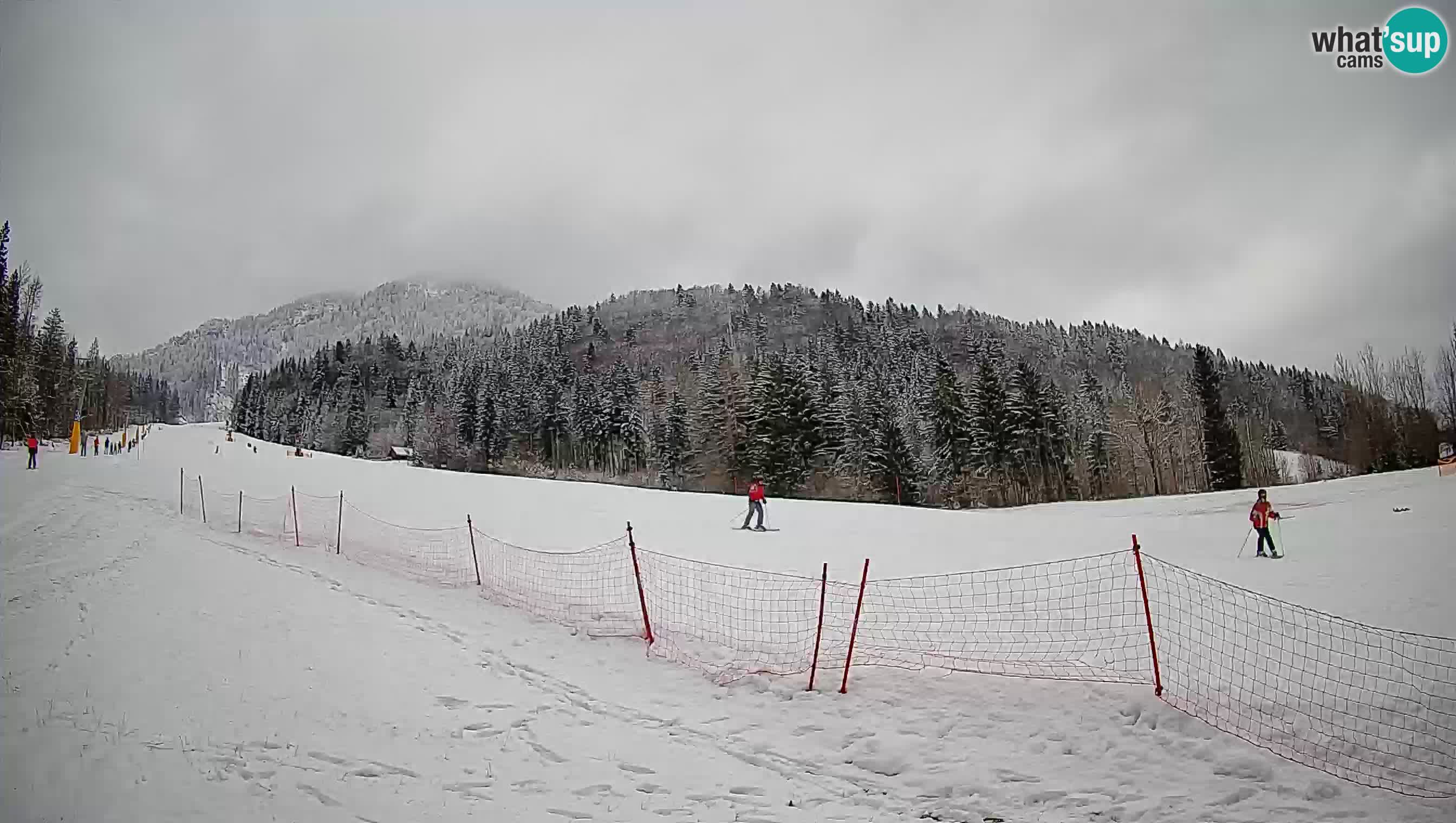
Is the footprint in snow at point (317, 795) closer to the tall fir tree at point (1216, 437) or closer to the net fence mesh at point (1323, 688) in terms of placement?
the net fence mesh at point (1323, 688)

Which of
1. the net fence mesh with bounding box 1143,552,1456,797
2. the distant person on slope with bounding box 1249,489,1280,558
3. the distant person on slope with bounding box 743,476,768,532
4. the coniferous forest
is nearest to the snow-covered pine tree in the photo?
the distant person on slope with bounding box 743,476,768,532

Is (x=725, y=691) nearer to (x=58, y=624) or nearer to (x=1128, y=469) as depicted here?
(x=58, y=624)

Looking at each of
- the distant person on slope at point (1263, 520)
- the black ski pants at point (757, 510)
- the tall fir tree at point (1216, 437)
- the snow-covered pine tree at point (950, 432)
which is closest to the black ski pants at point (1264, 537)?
the distant person on slope at point (1263, 520)

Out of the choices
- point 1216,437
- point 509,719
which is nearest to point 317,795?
point 509,719

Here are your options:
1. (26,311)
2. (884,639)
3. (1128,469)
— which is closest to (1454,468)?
(884,639)

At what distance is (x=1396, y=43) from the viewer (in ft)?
24.5

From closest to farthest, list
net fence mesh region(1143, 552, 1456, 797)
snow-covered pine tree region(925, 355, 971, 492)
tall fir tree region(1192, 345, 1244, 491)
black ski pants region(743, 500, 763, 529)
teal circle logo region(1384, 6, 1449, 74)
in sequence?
1. net fence mesh region(1143, 552, 1456, 797)
2. teal circle logo region(1384, 6, 1449, 74)
3. black ski pants region(743, 500, 763, 529)
4. tall fir tree region(1192, 345, 1244, 491)
5. snow-covered pine tree region(925, 355, 971, 492)

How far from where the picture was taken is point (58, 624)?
Result: 27.3ft

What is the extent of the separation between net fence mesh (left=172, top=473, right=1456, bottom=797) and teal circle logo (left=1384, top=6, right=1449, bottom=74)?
6593 mm

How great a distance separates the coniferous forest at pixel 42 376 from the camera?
11984 mm

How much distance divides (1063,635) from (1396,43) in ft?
26.3

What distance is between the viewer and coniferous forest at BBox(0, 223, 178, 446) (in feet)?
39.3

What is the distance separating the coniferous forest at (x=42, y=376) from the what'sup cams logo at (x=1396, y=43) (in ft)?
47.5

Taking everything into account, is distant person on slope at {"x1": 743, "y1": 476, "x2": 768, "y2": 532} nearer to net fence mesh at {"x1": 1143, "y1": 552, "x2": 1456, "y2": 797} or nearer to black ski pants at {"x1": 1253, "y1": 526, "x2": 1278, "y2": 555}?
net fence mesh at {"x1": 1143, "y1": 552, "x2": 1456, "y2": 797}
